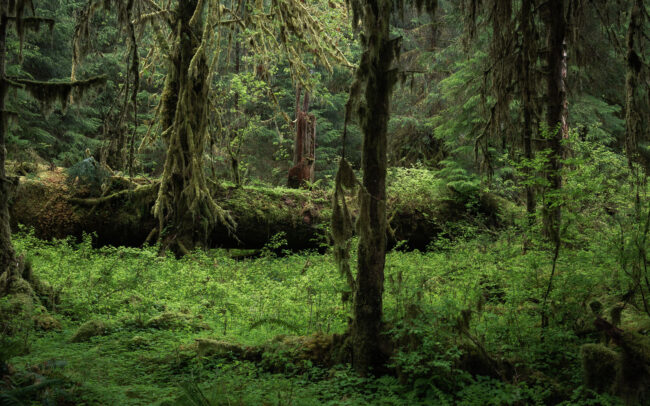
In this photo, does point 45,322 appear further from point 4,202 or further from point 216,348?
point 216,348

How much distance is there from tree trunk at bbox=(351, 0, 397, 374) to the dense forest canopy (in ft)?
0.07

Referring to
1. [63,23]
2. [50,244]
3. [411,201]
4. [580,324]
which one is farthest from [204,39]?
[63,23]

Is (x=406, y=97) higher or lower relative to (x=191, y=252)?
higher

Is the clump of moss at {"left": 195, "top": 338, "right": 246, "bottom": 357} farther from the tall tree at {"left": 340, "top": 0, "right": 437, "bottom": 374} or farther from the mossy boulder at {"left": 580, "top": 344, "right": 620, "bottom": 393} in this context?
the mossy boulder at {"left": 580, "top": 344, "right": 620, "bottom": 393}

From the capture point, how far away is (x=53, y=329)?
223 inches

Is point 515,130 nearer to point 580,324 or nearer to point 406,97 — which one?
point 580,324

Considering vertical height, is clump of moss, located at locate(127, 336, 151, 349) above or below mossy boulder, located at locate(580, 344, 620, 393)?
below

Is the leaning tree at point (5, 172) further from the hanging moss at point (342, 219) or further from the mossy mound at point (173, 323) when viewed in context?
the hanging moss at point (342, 219)

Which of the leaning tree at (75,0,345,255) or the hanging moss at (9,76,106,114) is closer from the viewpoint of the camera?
the hanging moss at (9,76,106,114)

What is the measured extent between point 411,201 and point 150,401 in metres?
10.8

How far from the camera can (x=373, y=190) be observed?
4680 millimetres

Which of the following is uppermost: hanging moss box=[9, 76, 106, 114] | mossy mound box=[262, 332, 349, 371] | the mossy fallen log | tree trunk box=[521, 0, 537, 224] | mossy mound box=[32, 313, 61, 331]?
tree trunk box=[521, 0, 537, 224]

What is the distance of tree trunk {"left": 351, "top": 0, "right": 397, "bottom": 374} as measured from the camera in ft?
15.1

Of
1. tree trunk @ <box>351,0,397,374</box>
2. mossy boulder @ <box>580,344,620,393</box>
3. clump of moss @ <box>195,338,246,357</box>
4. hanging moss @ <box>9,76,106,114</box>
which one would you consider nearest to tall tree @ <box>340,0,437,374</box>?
tree trunk @ <box>351,0,397,374</box>
